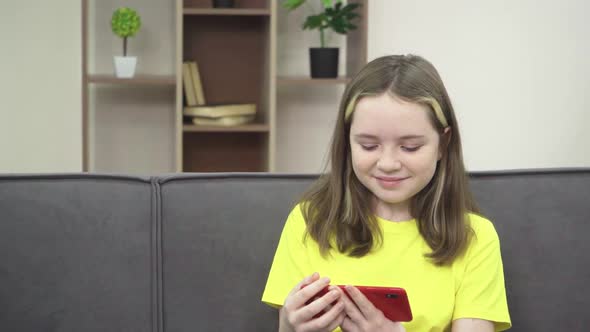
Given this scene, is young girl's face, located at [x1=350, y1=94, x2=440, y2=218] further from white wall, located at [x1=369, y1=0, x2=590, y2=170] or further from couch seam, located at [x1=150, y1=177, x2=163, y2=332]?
white wall, located at [x1=369, y1=0, x2=590, y2=170]

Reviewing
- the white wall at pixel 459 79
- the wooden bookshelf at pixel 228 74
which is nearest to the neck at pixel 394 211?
the wooden bookshelf at pixel 228 74

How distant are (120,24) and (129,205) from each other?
181 cm

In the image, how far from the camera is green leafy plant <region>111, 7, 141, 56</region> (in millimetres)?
3303

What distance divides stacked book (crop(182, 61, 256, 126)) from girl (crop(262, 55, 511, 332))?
173 centimetres

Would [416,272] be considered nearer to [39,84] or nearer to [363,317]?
[363,317]

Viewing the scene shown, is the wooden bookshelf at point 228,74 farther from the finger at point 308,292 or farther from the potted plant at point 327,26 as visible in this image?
the finger at point 308,292

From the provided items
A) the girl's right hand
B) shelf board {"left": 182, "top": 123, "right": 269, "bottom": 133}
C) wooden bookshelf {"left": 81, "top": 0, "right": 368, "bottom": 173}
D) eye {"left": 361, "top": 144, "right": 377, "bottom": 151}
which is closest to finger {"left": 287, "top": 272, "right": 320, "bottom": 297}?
the girl's right hand

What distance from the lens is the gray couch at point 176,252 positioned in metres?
1.57

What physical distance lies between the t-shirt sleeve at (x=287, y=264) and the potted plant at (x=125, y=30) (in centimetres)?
187

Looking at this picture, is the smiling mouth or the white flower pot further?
the white flower pot

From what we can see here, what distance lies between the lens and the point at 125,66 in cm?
333

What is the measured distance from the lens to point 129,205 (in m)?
1.63

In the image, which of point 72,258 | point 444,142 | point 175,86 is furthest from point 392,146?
point 175,86

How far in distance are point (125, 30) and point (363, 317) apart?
7.06 ft
